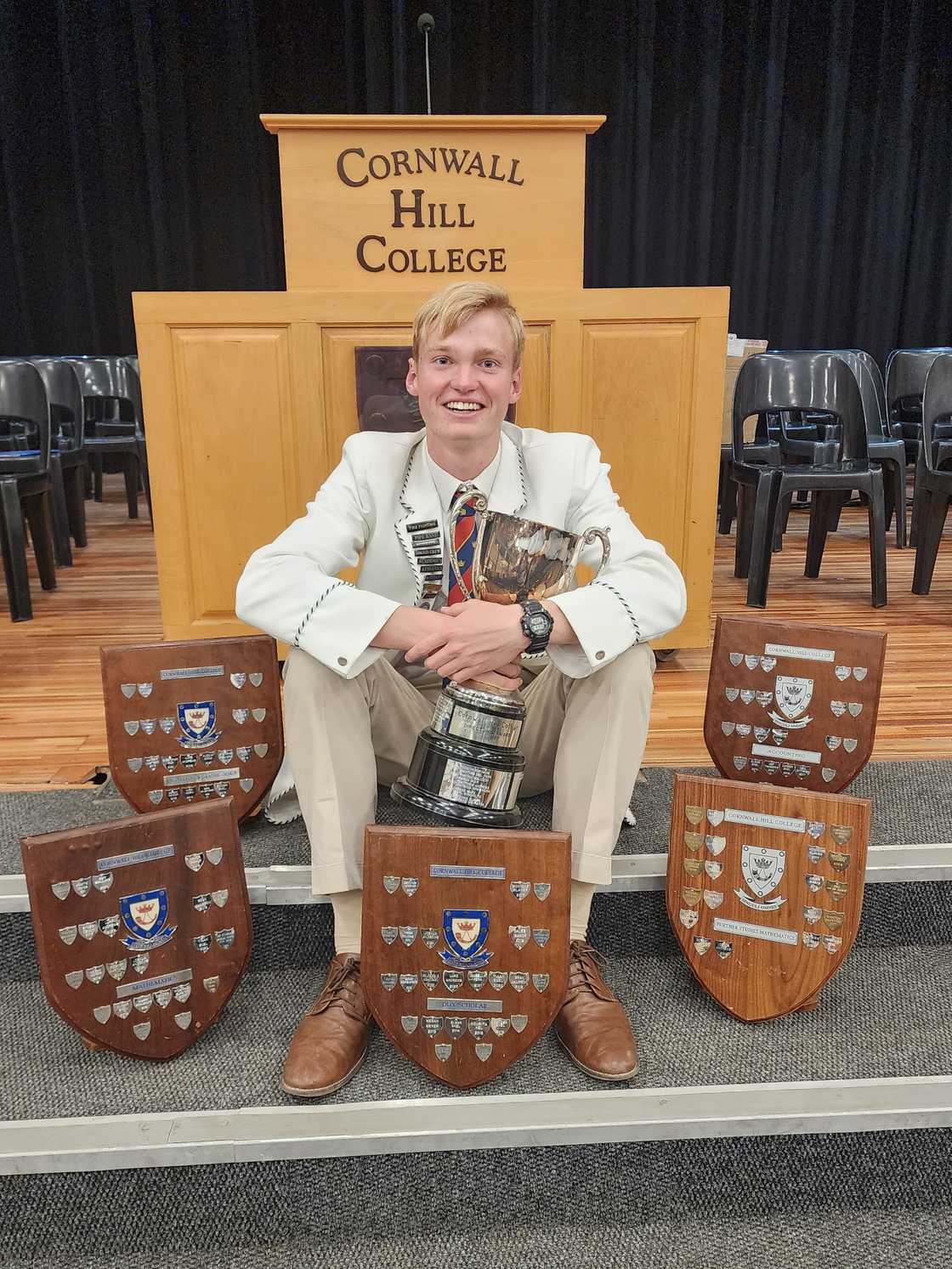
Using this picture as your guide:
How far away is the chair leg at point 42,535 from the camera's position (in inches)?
132

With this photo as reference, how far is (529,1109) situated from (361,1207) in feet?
0.80

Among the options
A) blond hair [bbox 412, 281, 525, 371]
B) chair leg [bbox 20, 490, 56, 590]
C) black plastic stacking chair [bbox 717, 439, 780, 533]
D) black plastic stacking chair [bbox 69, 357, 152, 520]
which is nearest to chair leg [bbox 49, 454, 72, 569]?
chair leg [bbox 20, 490, 56, 590]

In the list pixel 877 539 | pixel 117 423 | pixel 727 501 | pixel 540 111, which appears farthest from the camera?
pixel 540 111

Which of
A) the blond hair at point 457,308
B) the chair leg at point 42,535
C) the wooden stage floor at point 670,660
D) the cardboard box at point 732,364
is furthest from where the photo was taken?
the cardboard box at point 732,364

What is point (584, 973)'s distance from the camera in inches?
52.5

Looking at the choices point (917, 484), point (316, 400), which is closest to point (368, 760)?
point (316, 400)

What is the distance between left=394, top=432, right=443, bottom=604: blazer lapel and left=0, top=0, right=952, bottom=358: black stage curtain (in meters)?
5.52

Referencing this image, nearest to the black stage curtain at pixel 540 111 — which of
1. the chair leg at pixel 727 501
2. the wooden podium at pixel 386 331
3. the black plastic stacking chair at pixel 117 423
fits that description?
the black plastic stacking chair at pixel 117 423

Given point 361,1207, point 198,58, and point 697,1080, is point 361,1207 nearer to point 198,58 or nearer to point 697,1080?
point 697,1080

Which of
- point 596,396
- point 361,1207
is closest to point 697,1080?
point 361,1207

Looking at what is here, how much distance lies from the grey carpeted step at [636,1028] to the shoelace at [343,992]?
0.07 m

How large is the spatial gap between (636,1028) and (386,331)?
1623 mm

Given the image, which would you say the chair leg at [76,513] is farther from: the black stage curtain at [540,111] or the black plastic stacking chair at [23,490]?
the black stage curtain at [540,111]

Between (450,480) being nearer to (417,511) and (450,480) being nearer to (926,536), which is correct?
(417,511)
